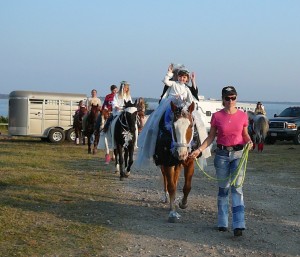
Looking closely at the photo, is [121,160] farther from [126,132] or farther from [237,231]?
[237,231]

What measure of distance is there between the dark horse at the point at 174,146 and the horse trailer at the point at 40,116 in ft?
67.3

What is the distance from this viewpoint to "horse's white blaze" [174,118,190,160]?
26.5 feet

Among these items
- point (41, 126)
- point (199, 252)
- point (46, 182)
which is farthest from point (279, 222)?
point (41, 126)

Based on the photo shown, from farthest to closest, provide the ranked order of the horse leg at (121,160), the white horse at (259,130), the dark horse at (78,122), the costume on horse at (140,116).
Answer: the dark horse at (78,122)
the white horse at (259,130)
the costume on horse at (140,116)
the horse leg at (121,160)

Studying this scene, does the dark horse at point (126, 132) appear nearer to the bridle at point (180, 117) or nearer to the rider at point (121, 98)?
the rider at point (121, 98)

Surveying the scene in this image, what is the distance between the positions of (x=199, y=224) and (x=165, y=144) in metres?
1.30

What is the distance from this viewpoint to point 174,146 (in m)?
8.22

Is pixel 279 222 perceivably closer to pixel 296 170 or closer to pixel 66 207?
pixel 66 207

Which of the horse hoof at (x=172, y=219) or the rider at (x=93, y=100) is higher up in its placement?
the rider at (x=93, y=100)

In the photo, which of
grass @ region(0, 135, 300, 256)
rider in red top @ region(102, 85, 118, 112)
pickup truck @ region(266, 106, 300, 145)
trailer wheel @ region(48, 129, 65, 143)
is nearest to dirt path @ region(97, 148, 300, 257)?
grass @ region(0, 135, 300, 256)

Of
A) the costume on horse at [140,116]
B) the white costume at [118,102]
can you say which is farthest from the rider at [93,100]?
the white costume at [118,102]

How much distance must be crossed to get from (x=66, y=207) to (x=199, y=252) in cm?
331

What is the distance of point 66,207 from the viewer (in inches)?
376

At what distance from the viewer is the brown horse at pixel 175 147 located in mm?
8172
